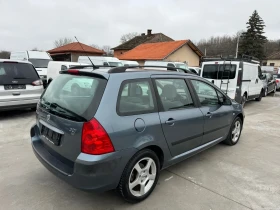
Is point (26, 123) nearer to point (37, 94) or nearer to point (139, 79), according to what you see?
point (37, 94)

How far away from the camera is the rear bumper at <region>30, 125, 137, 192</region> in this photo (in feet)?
7.70

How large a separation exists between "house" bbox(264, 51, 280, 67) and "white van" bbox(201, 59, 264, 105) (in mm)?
48843

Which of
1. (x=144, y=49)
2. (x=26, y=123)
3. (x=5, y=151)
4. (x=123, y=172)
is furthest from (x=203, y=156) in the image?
(x=144, y=49)

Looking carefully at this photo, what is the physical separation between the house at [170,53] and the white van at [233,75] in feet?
62.3

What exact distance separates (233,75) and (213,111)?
582cm

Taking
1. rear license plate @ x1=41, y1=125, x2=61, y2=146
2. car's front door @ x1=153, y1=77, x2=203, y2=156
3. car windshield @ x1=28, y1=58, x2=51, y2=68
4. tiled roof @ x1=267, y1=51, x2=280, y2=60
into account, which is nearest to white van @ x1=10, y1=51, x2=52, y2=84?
car windshield @ x1=28, y1=58, x2=51, y2=68

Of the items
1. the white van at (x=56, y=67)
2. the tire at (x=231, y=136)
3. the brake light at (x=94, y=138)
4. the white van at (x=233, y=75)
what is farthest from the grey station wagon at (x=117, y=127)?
the white van at (x=56, y=67)

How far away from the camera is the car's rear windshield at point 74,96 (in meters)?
2.47

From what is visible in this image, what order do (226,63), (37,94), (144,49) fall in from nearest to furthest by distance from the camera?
(37,94), (226,63), (144,49)

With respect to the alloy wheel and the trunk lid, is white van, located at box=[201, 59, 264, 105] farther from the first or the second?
the trunk lid

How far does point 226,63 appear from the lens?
30.2ft

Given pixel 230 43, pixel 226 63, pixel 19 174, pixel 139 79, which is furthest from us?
pixel 230 43

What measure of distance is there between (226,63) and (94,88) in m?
7.90

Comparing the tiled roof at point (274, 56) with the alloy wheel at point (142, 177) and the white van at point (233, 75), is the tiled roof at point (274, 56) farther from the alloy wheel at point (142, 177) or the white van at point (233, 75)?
the alloy wheel at point (142, 177)
